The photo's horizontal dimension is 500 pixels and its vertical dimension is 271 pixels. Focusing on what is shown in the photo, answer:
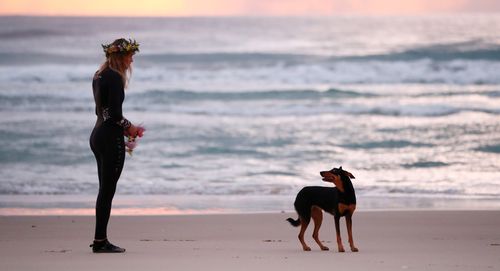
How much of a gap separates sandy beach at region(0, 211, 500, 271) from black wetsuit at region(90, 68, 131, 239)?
17.8 inches

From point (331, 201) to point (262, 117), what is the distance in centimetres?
1707

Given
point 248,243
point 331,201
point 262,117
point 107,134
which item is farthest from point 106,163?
point 262,117

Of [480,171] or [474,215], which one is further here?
[480,171]

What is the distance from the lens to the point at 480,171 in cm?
1518

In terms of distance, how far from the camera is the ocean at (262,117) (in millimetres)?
13469

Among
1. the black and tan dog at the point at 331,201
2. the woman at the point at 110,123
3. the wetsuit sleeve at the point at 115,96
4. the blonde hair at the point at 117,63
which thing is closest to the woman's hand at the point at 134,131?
the woman at the point at 110,123

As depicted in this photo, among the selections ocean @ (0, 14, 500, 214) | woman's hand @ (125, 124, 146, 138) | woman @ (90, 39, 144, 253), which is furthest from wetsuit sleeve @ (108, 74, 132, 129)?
ocean @ (0, 14, 500, 214)

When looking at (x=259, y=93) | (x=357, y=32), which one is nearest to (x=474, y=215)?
(x=259, y=93)

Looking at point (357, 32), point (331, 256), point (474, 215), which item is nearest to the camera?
point (331, 256)

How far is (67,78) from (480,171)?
837 inches

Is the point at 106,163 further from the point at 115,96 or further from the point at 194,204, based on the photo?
the point at 194,204

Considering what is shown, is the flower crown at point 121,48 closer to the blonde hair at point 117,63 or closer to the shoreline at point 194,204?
the blonde hair at point 117,63

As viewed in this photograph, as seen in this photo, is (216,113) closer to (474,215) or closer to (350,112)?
(350,112)

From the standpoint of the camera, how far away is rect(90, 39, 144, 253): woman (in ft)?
24.4
